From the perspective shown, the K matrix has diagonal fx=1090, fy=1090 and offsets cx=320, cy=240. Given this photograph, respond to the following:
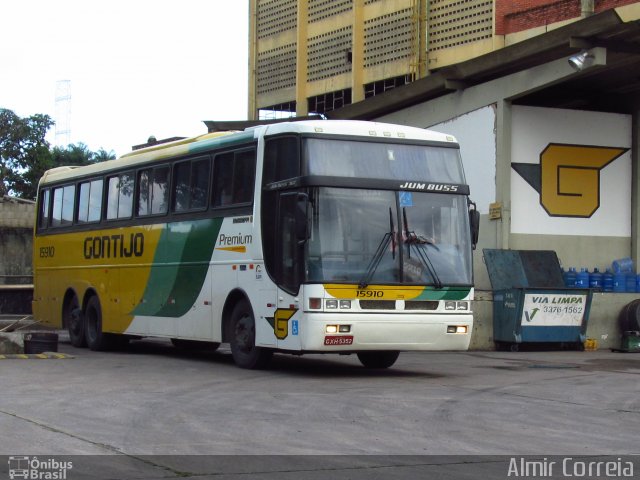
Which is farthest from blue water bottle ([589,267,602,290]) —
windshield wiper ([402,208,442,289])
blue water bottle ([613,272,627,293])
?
windshield wiper ([402,208,442,289])

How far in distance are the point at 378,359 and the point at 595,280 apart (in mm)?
9573

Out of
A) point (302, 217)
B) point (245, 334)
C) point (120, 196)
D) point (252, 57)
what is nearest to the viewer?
point (302, 217)

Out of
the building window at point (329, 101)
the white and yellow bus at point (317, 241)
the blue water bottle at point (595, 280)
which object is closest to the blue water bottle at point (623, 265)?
the blue water bottle at point (595, 280)

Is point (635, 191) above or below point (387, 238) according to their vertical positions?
above

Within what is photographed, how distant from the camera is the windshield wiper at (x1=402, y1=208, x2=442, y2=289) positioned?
14758 mm

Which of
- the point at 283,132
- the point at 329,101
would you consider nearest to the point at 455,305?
the point at 283,132

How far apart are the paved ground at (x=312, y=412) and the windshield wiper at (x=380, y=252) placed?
1382 millimetres

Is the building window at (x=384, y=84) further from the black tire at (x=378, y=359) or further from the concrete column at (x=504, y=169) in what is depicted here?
the black tire at (x=378, y=359)

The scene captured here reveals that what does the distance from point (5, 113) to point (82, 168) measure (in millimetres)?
59538

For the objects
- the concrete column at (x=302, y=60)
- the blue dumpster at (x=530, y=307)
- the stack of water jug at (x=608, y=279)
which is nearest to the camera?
the blue dumpster at (x=530, y=307)

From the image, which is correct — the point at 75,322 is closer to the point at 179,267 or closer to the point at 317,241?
the point at 179,267

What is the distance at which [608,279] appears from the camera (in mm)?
24781

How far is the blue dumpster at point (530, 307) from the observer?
862 inches
